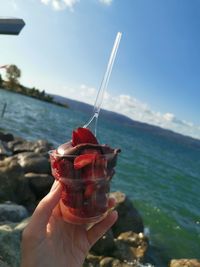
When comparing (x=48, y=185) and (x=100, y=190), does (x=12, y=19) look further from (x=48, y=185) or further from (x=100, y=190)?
(x=48, y=185)

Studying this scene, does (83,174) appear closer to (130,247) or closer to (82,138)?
(82,138)

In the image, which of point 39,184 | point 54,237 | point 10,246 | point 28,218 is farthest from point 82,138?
point 39,184

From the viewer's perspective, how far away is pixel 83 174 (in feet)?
6.91

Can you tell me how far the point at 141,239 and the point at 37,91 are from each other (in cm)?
16330

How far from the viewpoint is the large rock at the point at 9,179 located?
9797mm

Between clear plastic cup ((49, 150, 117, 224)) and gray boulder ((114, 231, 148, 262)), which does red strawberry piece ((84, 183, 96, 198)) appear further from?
gray boulder ((114, 231, 148, 262))

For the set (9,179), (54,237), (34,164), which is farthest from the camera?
(34,164)

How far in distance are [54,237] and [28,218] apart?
4.39m

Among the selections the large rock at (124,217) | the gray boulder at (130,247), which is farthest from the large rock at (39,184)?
the gray boulder at (130,247)

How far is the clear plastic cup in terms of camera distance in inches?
82.7

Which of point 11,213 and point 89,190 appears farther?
point 11,213

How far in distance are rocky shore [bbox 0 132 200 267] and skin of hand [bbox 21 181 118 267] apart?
2173 mm

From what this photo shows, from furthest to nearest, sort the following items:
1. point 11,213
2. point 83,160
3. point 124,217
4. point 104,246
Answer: point 124,217
point 104,246
point 11,213
point 83,160

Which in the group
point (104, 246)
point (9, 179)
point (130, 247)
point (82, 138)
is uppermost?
point (82, 138)
